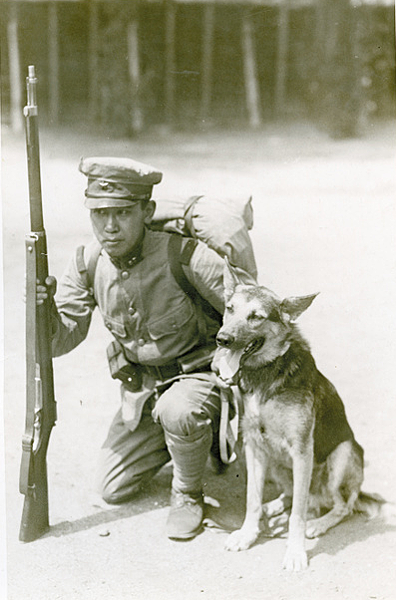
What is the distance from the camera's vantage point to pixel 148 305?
4.71 metres

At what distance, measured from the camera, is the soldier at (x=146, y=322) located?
4.47m

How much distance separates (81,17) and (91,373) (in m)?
9.17

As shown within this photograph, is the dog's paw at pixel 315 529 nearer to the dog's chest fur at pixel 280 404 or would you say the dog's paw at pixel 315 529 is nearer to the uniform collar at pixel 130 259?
the dog's chest fur at pixel 280 404

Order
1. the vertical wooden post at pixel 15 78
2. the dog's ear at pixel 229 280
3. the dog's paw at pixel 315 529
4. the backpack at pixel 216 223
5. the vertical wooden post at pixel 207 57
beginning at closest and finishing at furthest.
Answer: the dog's ear at pixel 229 280 < the dog's paw at pixel 315 529 < the backpack at pixel 216 223 < the vertical wooden post at pixel 15 78 < the vertical wooden post at pixel 207 57

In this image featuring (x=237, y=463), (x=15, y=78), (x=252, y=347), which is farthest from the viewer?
(x=15, y=78)

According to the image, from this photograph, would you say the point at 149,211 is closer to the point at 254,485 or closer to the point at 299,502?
the point at 254,485

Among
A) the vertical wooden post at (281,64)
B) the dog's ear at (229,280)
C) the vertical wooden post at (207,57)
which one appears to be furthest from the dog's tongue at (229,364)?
the vertical wooden post at (281,64)

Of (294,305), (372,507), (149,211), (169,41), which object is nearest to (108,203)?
(149,211)

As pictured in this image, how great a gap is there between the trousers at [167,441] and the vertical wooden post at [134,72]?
896 centimetres

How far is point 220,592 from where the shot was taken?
3994 mm

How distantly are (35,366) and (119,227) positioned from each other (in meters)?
0.95

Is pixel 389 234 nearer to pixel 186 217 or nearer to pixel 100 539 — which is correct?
pixel 186 217

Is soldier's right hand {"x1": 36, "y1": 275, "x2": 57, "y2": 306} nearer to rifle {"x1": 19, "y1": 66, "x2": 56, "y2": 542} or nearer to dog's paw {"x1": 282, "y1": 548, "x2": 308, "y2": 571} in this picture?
rifle {"x1": 19, "y1": 66, "x2": 56, "y2": 542}

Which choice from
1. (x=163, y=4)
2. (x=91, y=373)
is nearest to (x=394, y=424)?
(x=91, y=373)
